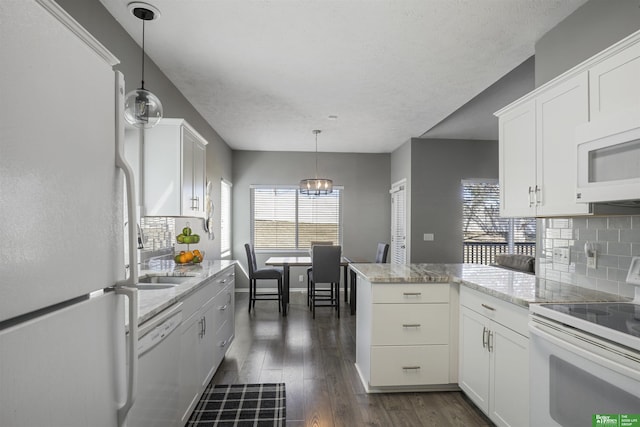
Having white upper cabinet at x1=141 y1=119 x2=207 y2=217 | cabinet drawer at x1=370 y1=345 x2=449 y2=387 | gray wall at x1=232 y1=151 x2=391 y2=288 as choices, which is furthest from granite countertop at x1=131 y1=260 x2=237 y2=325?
gray wall at x1=232 y1=151 x2=391 y2=288

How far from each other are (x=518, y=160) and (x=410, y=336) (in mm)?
1462

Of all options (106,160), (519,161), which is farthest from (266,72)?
(106,160)

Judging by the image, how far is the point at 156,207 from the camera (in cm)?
278

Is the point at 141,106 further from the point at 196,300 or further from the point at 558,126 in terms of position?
the point at 558,126

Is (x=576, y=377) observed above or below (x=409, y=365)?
above

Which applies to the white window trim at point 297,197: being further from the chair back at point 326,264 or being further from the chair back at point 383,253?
the chair back at point 326,264

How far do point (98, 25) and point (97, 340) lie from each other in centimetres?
212

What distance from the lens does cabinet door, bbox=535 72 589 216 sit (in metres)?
1.90

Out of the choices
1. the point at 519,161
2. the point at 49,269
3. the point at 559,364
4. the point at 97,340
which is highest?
the point at 519,161

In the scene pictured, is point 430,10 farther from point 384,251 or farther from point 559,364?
point 384,251

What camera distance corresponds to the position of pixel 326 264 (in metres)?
4.81

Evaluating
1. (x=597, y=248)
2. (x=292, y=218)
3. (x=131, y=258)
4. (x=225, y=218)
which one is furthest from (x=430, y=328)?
(x=292, y=218)

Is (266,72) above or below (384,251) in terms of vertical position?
above

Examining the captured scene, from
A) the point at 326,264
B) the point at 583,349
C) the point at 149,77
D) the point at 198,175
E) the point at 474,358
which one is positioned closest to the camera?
the point at 583,349
